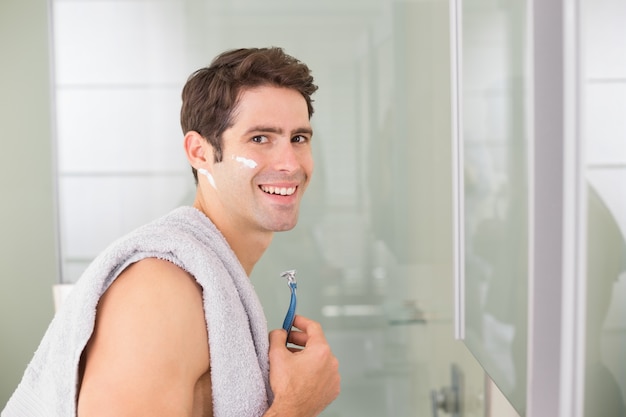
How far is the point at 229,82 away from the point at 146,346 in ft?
1.57

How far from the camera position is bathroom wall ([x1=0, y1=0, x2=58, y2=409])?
189 centimetres

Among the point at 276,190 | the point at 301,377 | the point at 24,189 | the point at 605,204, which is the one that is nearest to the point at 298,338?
the point at 301,377

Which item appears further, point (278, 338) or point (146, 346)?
point (278, 338)

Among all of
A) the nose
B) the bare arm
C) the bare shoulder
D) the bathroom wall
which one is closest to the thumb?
the bare arm

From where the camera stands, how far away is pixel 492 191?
938 mm

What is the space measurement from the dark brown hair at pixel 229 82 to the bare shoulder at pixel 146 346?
32cm

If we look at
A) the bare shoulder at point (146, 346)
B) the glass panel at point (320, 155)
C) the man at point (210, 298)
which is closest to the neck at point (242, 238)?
the man at point (210, 298)

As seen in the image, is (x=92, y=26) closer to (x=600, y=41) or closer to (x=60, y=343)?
(x=60, y=343)

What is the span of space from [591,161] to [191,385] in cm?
54

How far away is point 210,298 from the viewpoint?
34.0 inches

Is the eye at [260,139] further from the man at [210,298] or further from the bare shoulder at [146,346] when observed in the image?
the bare shoulder at [146,346]

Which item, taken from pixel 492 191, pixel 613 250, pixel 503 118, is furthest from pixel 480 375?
pixel 613 250

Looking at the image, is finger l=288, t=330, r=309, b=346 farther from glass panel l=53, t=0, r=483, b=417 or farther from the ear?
glass panel l=53, t=0, r=483, b=417

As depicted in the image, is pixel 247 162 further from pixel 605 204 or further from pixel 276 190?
pixel 605 204
